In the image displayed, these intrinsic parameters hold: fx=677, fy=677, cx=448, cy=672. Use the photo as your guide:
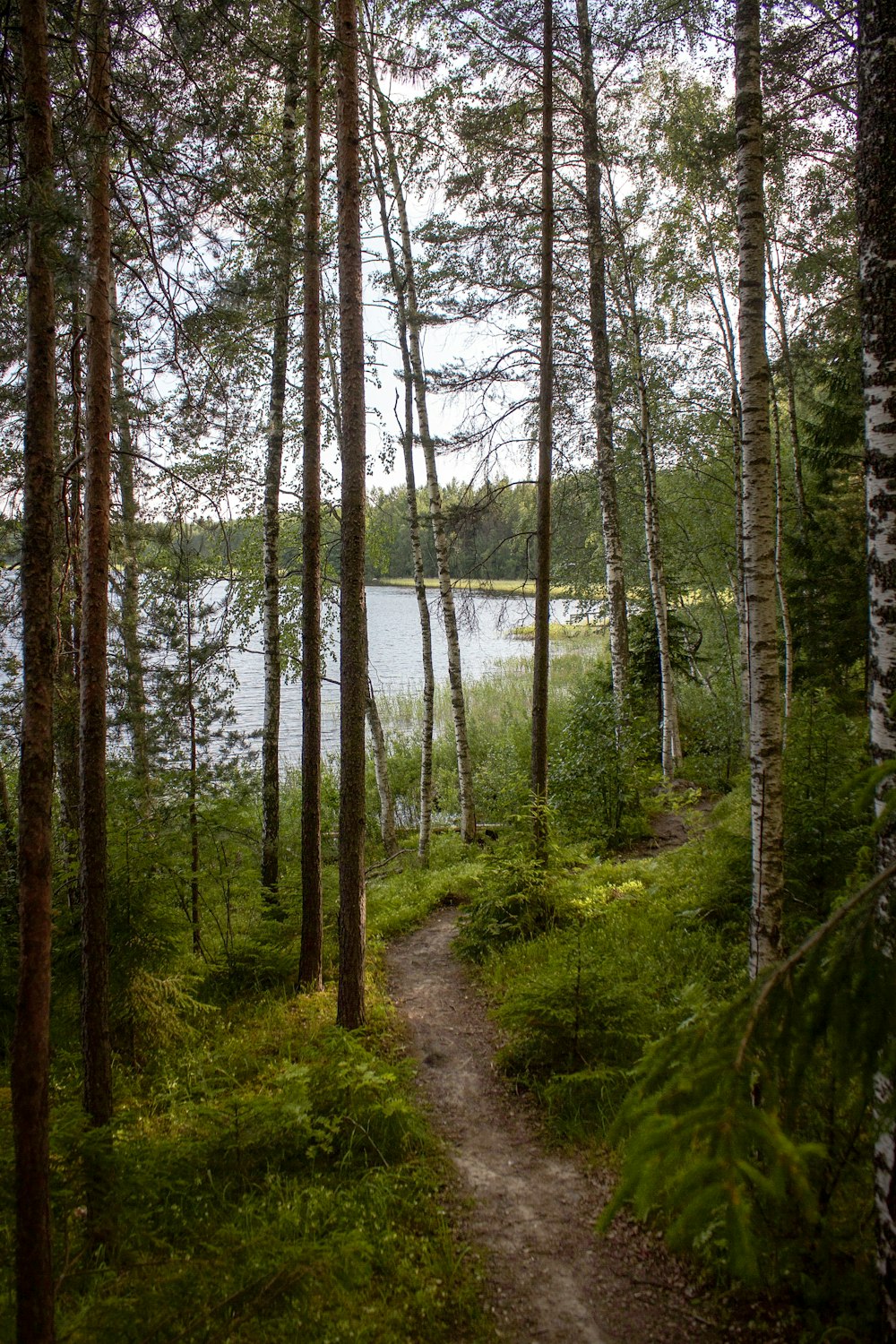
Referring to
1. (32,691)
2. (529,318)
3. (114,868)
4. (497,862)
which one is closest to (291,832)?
(497,862)

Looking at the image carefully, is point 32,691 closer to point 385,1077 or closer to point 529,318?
point 385,1077

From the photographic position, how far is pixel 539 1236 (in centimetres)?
414

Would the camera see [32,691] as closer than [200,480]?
Yes

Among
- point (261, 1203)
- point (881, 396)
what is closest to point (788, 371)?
point (881, 396)

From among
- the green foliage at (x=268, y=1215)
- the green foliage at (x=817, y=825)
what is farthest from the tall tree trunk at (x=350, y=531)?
the green foliage at (x=817, y=825)

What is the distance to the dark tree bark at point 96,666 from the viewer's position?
4.43 m

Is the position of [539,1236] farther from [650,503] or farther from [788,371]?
[788,371]

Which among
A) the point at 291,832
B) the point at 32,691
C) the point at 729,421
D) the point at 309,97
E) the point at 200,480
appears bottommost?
the point at 291,832

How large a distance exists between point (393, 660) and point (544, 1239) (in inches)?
1146

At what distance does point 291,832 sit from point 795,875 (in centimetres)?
1045

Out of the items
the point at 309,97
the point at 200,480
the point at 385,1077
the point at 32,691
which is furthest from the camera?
the point at 200,480

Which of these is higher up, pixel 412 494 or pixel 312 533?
pixel 412 494

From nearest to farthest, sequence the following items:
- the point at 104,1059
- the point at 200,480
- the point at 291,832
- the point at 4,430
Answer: the point at 104,1059
the point at 4,430
the point at 200,480
the point at 291,832

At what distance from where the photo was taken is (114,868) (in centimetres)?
611
